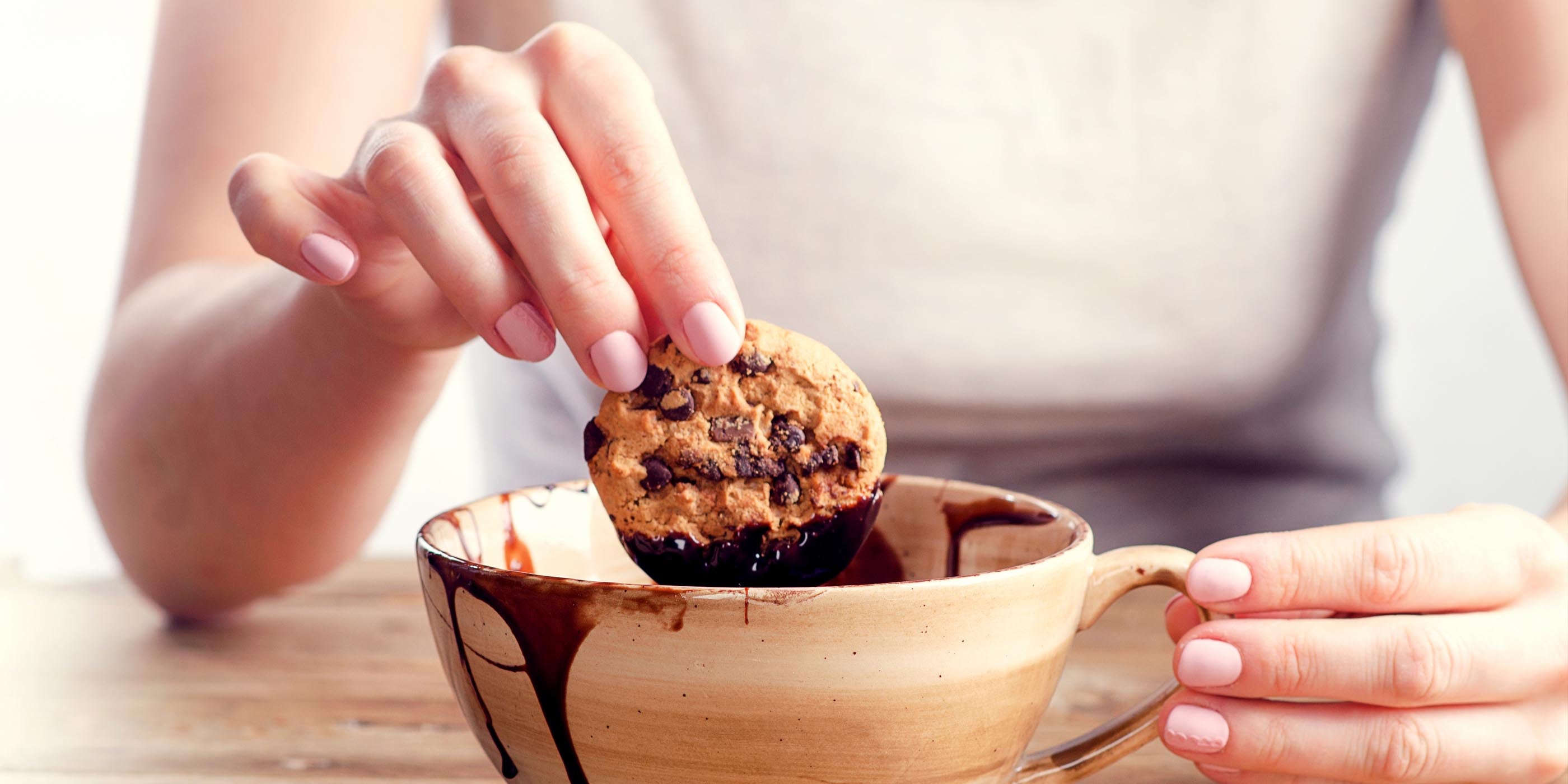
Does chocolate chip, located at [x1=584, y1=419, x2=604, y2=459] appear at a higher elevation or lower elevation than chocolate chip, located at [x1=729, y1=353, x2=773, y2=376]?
lower

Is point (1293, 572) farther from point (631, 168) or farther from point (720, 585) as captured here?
point (631, 168)

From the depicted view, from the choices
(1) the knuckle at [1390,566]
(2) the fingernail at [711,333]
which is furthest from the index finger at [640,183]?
(1) the knuckle at [1390,566]

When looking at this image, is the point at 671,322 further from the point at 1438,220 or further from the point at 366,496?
the point at 1438,220

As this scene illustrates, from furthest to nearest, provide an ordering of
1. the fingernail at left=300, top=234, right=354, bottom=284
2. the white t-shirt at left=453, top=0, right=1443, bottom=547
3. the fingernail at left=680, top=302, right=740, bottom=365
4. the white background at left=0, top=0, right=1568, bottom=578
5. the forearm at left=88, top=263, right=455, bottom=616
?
the white background at left=0, top=0, right=1568, bottom=578 → the white t-shirt at left=453, top=0, right=1443, bottom=547 → the forearm at left=88, top=263, right=455, bottom=616 → the fingernail at left=300, top=234, right=354, bottom=284 → the fingernail at left=680, top=302, right=740, bottom=365

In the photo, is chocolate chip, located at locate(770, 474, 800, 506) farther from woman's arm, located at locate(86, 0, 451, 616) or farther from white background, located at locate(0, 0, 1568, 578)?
white background, located at locate(0, 0, 1568, 578)

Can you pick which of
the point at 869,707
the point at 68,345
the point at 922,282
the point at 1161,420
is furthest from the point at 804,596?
the point at 68,345

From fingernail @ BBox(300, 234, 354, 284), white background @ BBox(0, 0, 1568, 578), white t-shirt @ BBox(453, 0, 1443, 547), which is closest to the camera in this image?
fingernail @ BBox(300, 234, 354, 284)

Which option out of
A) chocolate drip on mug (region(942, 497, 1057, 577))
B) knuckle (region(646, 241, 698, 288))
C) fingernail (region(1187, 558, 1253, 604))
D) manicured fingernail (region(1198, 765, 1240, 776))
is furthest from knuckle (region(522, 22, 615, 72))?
manicured fingernail (region(1198, 765, 1240, 776))
